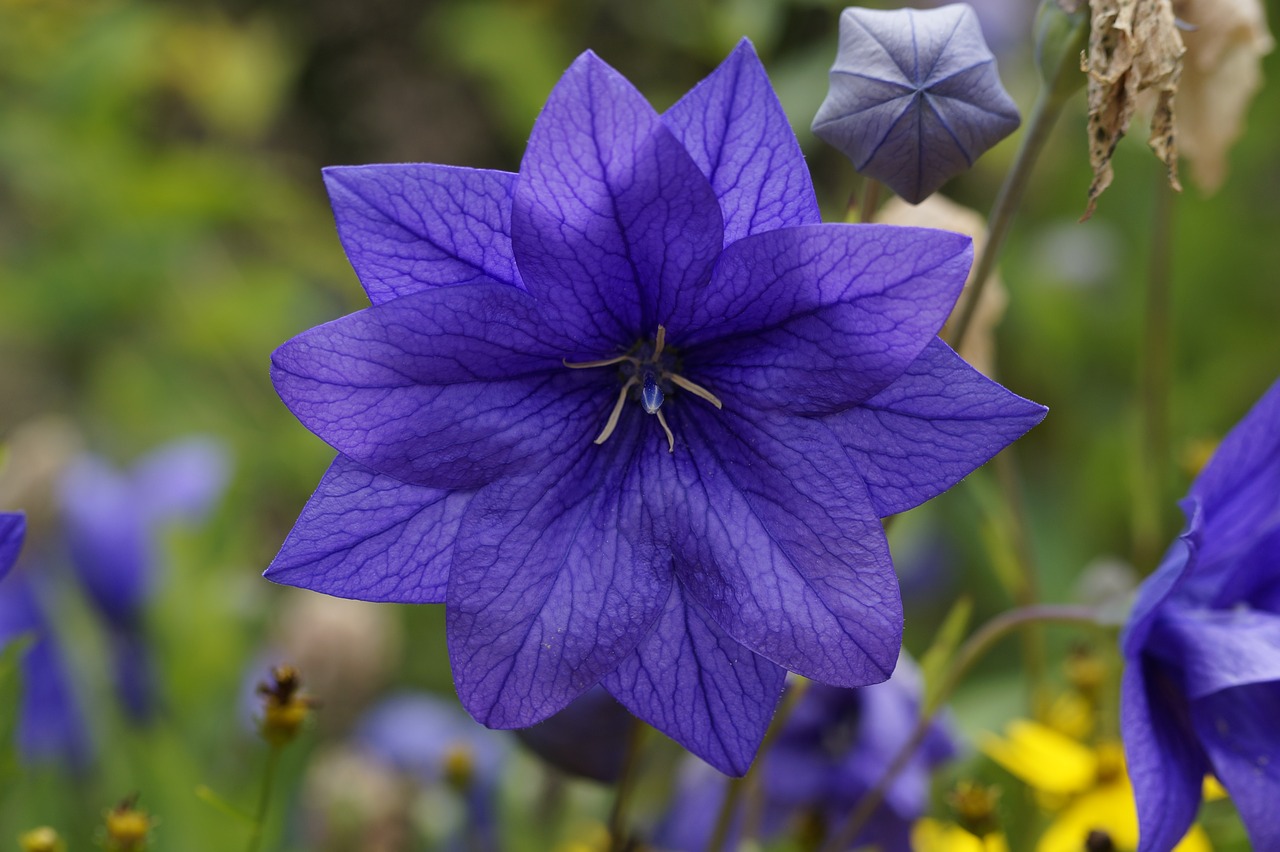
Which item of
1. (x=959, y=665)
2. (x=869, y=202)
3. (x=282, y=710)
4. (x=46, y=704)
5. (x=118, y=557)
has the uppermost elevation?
(x=869, y=202)

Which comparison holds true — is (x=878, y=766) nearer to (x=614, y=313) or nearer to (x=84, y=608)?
(x=614, y=313)

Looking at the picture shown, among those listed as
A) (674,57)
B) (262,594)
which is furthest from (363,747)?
(674,57)

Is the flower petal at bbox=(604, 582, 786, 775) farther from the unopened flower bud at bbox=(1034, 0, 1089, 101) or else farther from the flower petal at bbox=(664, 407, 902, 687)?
the unopened flower bud at bbox=(1034, 0, 1089, 101)

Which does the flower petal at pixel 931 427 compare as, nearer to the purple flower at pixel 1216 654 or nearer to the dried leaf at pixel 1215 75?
the purple flower at pixel 1216 654

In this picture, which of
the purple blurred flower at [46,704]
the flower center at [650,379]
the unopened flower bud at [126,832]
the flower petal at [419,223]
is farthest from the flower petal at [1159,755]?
the purple blurred flower at [46,704]

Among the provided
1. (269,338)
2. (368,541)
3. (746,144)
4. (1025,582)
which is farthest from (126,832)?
(269,338)

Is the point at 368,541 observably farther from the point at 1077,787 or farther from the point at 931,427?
the point at 1077,787

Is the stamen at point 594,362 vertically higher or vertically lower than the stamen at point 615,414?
higher
